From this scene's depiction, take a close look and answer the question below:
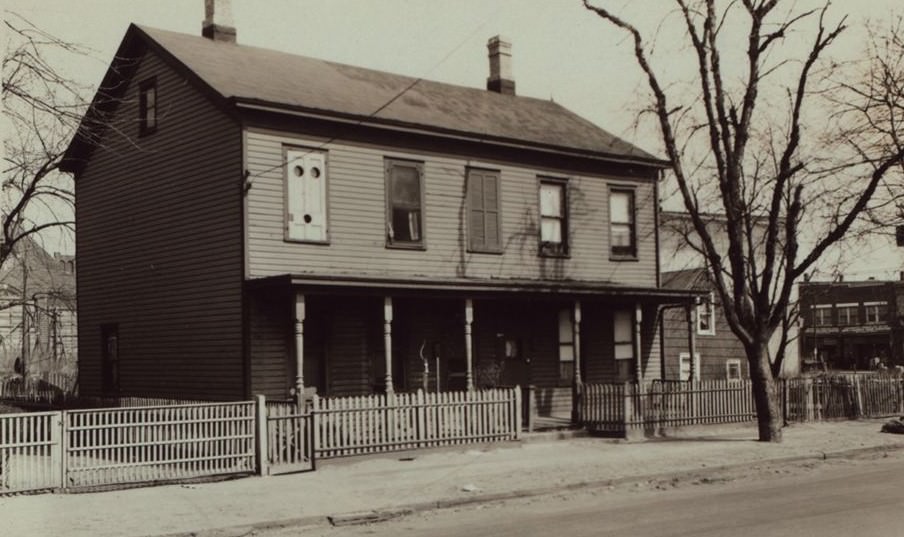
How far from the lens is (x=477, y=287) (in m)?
20.3

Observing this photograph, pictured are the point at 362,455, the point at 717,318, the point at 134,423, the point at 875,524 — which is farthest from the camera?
the point at 717,318

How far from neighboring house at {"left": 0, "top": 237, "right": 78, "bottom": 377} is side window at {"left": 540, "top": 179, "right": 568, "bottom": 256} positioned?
11.4 m

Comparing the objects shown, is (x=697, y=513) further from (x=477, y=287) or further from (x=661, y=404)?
(x=661, y=404)

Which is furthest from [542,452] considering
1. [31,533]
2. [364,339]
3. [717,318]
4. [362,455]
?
[717,318]

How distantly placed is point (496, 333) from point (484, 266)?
1.97m

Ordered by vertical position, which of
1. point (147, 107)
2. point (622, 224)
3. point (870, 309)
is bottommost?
point (870, 309)

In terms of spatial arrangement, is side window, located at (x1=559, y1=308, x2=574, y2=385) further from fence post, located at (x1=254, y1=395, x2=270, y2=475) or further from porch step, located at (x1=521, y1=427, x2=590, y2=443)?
fence post, located at (x1=254, y1=395, x2=270, y2=475)

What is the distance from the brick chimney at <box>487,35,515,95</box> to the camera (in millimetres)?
28625

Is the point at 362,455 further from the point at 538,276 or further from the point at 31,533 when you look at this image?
the point at 538,276

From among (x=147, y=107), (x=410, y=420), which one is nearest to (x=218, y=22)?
(x=147, y=107)

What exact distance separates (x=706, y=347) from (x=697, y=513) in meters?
31.2

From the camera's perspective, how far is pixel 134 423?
14203 mm

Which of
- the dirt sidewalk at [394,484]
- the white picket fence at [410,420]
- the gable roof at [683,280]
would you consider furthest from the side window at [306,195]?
the gable roof at [683,280]

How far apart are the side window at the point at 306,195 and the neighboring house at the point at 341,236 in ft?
0.13
